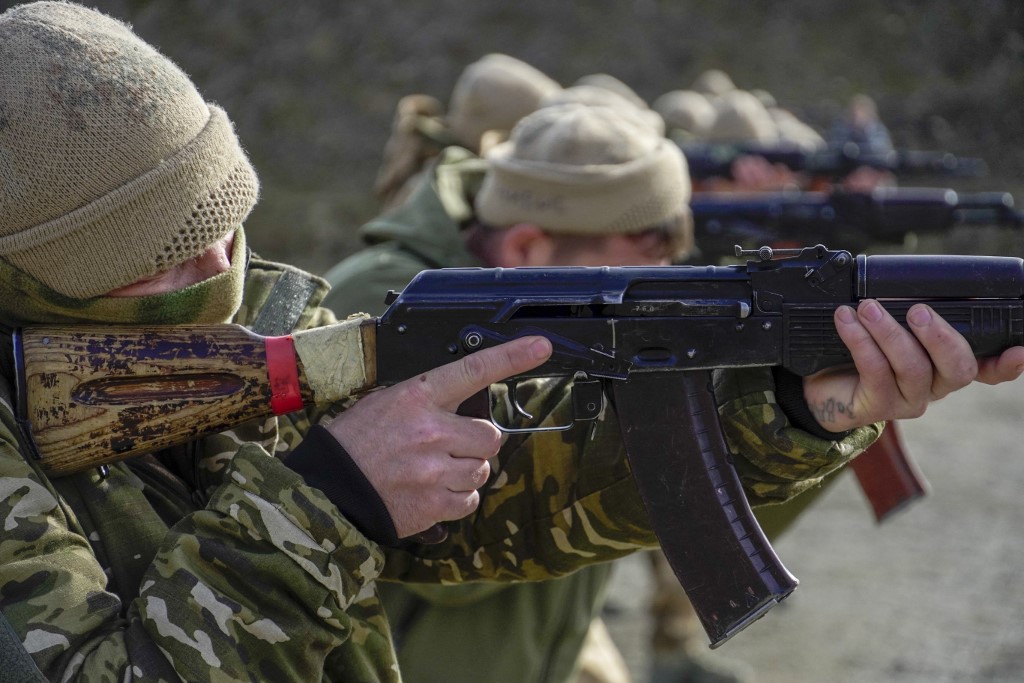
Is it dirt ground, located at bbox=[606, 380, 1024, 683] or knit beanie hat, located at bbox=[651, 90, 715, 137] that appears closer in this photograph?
dirt ground, located at bbox=[606, 380, 1024, 683]

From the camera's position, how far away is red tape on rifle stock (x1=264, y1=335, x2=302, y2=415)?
7.04 feet

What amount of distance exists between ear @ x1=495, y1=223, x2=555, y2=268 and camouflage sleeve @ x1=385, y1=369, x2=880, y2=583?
1.47 meters

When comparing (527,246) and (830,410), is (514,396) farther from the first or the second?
(527,246)

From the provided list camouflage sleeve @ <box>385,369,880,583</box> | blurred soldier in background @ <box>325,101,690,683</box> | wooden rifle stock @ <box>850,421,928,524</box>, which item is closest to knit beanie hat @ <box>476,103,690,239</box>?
blurred soldier in background @ <box>325,101,690,683</box>

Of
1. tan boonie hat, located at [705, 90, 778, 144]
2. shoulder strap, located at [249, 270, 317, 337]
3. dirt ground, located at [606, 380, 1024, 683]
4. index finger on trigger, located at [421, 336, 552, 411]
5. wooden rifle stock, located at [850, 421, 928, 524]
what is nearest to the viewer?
index finger on trigger, located at [421, 336, 552, 411]

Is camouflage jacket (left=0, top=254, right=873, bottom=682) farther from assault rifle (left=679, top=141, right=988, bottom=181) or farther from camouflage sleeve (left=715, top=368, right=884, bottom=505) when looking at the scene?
assault rifle (left=679, top=141, right=988, bottom=181)

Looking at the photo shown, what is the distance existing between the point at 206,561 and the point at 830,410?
1.12 metres

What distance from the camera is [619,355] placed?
7.34 feet

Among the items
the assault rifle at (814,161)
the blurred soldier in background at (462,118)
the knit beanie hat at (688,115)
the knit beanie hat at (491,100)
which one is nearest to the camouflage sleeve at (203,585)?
the blurred soldier in background at (462,118)

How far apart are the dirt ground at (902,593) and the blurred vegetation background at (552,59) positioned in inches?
361

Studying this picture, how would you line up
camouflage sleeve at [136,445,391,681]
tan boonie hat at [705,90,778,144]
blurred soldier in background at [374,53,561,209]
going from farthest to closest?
tan boonie hat at [705,90,778,144] → blurred soldier in background at [374,53,561,209] → camouflage sleeve at [136,445,391,681]

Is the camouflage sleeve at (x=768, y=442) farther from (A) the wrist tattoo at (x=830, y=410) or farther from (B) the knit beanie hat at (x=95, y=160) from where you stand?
(B) the knit beanie hat at (x=95, y=160)

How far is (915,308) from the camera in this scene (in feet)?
6.89

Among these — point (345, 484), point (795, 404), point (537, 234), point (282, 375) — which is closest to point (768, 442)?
point (795, 404)
